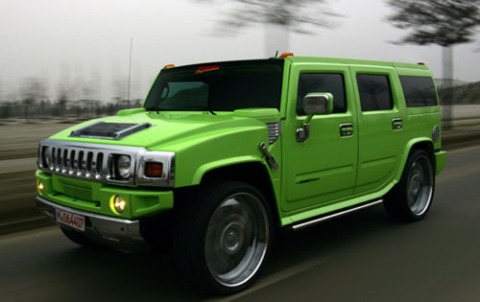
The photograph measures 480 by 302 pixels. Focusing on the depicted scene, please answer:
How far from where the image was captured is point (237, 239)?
3.91 m

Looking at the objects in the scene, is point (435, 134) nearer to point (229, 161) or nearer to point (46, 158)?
point (229, 161)

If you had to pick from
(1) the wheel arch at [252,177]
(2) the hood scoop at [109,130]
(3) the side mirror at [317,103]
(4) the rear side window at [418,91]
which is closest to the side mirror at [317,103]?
(3) the side mirror at [317,103]

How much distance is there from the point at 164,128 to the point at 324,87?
1732 mm

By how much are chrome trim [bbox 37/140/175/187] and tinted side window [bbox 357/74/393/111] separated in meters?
2.57

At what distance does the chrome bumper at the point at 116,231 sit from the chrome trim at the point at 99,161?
27cm

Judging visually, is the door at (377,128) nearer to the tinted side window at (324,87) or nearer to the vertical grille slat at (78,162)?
the tinted side window at (324,87)

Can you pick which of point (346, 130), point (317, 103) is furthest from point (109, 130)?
point (346, 130)

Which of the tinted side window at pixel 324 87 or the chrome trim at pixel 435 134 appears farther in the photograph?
the chrome trim at pixel 435 134

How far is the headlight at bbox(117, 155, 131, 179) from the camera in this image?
3.38 meters

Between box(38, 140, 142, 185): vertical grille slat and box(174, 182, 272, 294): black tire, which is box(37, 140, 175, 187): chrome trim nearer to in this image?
box(38, 140, 142, 185): vertical grille slat

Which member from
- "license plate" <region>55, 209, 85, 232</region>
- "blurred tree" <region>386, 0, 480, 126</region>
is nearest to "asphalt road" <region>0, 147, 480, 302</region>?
"license plate" <region>55, 209, 85, 232</region>

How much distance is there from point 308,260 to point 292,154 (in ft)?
3.48

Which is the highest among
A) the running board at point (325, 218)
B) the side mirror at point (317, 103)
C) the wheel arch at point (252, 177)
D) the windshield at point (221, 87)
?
the windshield at point (221, 87)

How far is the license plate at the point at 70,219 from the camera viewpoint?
3.63 metres
